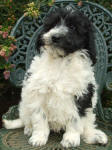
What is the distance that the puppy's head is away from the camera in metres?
2.63

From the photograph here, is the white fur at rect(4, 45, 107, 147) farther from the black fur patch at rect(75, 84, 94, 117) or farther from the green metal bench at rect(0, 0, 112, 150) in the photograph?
the green metal bench at rect(0, 0, 112, 150)

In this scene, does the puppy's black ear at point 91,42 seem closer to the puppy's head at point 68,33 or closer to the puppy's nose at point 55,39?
the puppy's head at point 68,33

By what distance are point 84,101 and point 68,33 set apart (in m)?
0.70

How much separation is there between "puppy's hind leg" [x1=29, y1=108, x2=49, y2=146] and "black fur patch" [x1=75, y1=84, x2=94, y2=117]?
1.22 ft

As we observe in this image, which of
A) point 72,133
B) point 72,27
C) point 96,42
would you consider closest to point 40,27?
point 96,42

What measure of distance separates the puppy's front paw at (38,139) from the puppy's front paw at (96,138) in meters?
0.46

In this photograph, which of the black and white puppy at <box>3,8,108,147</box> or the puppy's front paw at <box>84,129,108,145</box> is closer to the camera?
the black and white puppy at <box>3,8,108,147</box>

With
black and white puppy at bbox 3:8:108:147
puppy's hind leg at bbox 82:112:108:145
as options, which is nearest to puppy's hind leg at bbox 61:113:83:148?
black and white puppy at bbox 3:8:108:147

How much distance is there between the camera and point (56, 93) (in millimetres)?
2775

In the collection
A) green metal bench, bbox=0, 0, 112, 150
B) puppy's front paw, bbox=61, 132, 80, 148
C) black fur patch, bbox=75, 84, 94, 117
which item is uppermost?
green metal bench, bbox=0, 0, 112, 150

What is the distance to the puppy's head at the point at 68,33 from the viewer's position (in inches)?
104

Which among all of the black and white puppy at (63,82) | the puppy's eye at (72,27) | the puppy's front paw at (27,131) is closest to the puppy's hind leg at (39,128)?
the black and white puppy at (63,82)

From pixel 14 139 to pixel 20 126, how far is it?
1.15 feet

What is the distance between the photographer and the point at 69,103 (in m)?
2.82
